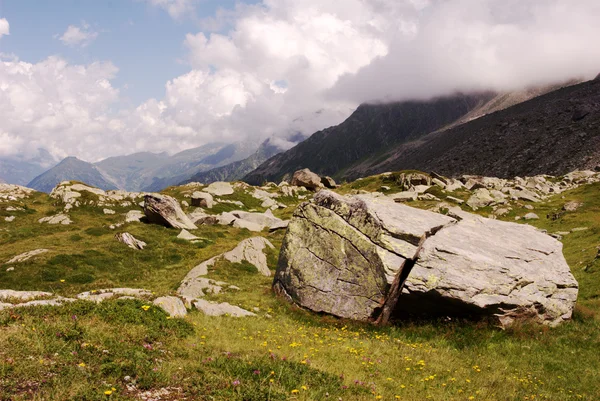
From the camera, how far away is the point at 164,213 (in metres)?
48.1

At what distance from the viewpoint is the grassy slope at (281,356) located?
8.90m

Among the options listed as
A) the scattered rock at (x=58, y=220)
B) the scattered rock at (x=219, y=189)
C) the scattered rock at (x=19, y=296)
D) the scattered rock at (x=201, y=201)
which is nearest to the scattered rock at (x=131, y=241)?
the scattered rock at (x=58, y=220)

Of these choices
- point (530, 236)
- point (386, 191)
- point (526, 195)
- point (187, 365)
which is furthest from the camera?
point (386, 191)

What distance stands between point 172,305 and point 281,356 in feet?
24.4

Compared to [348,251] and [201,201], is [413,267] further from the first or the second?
[201,201]

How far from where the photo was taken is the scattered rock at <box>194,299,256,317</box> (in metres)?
18.6

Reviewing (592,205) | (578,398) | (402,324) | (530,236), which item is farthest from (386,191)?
(578,398)

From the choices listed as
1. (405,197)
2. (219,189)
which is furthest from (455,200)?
(219,189)

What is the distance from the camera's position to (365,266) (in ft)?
67.5

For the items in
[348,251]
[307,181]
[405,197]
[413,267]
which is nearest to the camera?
[413,267]

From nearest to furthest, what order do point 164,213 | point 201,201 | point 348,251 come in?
point 348,251 < point 164,213 < point 201,201

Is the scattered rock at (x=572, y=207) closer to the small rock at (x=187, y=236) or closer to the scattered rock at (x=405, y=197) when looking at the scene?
the scattered rock at (x=405, y=197)

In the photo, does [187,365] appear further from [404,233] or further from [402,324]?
[404,233]

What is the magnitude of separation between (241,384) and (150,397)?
2314 millimetres
